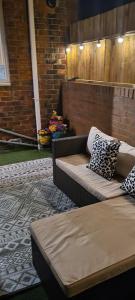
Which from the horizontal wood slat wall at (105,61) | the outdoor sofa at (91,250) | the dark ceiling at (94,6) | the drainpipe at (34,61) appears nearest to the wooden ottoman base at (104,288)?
the outdoor sofa at (91,250)

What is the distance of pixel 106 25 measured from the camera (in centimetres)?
316

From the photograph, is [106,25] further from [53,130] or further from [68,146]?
[53,130]

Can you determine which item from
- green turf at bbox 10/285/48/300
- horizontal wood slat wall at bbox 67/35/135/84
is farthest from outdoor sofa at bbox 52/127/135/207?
horizontal wood slat wall at bbox 67/35/135/84

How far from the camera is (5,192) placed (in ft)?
9.62

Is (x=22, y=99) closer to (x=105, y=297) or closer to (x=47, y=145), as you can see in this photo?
(x=47, y=145)

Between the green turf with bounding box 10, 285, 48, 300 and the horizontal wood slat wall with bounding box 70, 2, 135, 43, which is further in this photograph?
the horizontal wood slat wall with bounding box 70, 2, 135, 43

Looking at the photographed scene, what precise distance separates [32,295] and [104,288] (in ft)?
1.91

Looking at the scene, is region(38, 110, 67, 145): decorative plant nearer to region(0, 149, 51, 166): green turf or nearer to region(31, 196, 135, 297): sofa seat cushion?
region(0, 149, 51, 166): green turf

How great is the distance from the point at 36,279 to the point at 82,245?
0.56 meters

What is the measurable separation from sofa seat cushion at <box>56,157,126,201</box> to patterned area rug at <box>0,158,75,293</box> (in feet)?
1.39

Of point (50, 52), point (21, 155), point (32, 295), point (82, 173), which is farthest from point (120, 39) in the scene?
point (32, 295)

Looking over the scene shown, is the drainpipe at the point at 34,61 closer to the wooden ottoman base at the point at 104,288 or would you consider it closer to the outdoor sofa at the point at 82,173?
the outdoor sofa at the point at 82,173

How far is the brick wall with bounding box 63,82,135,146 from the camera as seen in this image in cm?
276

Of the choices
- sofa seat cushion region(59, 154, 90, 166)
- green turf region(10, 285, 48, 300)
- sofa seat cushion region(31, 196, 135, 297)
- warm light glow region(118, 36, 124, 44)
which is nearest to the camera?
sofa seat cushion region(31, 196, 135, 297)
